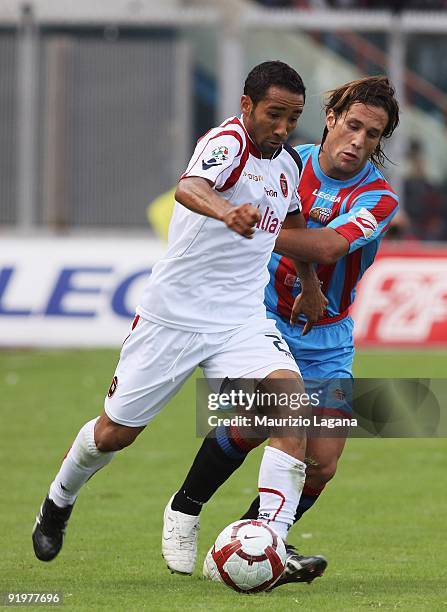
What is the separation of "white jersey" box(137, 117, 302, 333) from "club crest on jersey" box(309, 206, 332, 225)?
1.63ft

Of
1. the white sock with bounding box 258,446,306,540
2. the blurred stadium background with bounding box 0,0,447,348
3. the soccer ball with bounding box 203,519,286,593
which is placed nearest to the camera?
the soccer ball with bounding box 203,519,286,593

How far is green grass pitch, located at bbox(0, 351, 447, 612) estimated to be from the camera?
6391 millimetres

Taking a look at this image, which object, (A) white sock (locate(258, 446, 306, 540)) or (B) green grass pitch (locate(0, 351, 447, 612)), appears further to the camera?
(B) green grass pitch (locate(0, 351, 447, 612))

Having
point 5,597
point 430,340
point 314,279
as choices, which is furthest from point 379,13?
point 5,597

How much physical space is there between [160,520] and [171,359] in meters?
2.27

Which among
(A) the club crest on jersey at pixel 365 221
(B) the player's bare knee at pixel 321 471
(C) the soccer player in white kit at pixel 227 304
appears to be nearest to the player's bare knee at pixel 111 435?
(C) the soccer player in white kit at pixel 227 304

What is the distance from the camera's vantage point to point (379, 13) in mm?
19188

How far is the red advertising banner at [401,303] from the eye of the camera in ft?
57.4

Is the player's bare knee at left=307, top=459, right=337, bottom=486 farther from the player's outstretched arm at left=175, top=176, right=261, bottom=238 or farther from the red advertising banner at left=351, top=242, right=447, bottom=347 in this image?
the red advertising banner at left=351, top=242, right=447, bottom=347

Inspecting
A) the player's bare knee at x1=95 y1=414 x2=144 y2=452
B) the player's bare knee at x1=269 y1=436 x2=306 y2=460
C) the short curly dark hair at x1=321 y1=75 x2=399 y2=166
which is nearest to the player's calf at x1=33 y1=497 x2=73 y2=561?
the player's bare knee at x1=95 y1=414 x2=144 y2=452

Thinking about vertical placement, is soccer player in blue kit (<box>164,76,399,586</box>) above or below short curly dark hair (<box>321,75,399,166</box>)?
below

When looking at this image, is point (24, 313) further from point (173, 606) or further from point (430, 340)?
point (173, 606)

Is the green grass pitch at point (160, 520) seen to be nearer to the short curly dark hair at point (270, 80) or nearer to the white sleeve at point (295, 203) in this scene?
the white sleeve at point (295, 203)

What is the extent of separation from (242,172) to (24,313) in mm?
11224
